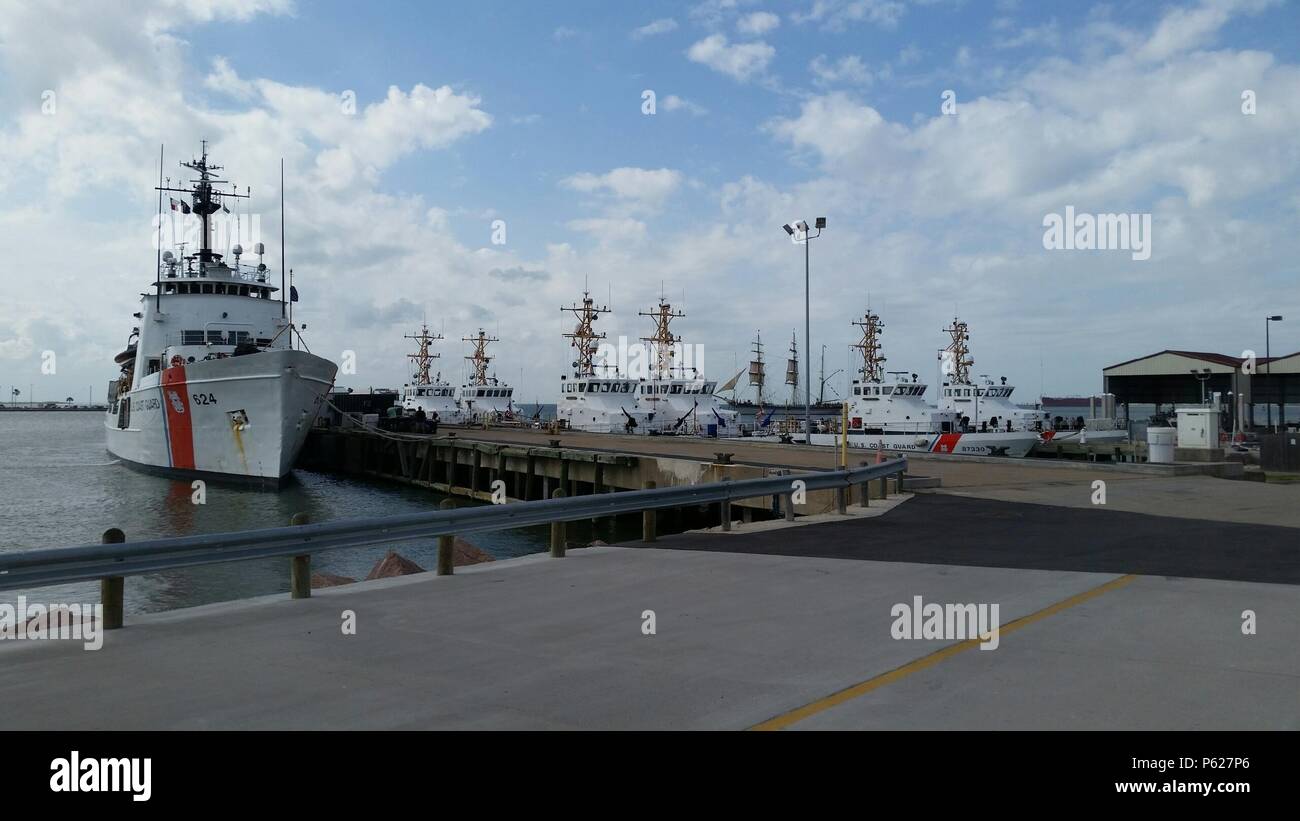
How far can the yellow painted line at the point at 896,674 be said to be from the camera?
480 cm

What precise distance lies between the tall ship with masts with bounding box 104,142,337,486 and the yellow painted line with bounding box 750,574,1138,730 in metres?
28.7

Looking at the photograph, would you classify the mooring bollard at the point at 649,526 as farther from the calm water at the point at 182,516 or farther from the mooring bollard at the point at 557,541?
the calm water at the point at 182,516

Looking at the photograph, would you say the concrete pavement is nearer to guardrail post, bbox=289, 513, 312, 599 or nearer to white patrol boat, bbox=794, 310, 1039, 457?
guardrail post, bbox=289, 513, 312, 599

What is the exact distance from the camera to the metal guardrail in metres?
6.69

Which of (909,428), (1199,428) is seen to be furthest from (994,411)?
(1199,428)

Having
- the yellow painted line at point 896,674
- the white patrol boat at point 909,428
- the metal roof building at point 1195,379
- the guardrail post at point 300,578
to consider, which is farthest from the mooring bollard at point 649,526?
the metal roof building at point 1195,379

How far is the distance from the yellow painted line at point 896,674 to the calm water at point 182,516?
12596 mm

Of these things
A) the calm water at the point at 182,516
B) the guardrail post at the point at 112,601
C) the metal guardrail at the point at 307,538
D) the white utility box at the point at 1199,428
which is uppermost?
the white utility box at the point at 1199,428

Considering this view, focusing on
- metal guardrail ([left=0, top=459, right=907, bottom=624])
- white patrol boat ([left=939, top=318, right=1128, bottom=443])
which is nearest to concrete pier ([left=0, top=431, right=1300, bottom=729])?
metal guardrail ([left=0, top=459, right=907, bottom=624])

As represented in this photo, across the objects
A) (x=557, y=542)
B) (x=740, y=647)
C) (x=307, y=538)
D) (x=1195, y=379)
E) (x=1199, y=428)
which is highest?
(x=1195, y=379)

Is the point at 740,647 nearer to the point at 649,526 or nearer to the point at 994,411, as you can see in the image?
the point at 649,526

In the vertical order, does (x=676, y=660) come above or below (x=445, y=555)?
below

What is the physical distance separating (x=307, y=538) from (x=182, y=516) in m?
21.5

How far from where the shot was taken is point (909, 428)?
44.9 m
